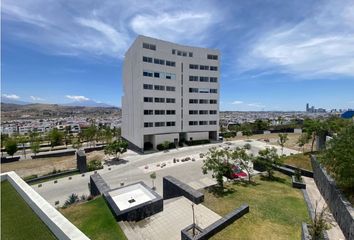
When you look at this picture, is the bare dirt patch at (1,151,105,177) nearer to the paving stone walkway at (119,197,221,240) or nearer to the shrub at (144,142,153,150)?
the shrub at (144,142,153,150)

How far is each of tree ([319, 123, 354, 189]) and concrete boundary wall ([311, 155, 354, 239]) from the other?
31.6 inches

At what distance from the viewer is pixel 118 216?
13.1 metres

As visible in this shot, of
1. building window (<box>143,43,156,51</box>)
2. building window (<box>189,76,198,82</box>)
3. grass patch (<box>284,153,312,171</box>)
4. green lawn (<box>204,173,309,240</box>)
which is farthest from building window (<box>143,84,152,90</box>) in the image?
green lawn (<box>204,173,309,240</box>)

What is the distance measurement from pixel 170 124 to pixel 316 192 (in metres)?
32.1

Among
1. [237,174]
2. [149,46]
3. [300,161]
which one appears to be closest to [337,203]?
[237,174]

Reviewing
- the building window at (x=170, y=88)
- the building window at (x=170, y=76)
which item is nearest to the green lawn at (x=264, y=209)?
the building window at (x=170, y=88)

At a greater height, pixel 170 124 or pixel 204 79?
pixel 204 79

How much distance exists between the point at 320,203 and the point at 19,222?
22.0 metres

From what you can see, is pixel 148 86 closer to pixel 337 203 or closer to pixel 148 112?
pixel 148 112

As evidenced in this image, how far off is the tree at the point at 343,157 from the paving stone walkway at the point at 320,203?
251 centimetres

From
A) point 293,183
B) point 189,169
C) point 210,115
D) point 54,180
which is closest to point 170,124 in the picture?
point 210,115

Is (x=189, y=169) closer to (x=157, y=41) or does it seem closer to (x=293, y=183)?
(x=293, y=183)

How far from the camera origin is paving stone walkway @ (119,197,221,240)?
12.3 meters

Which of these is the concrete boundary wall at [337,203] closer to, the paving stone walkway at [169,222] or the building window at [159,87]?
the paving stone walkway at [169,222]
